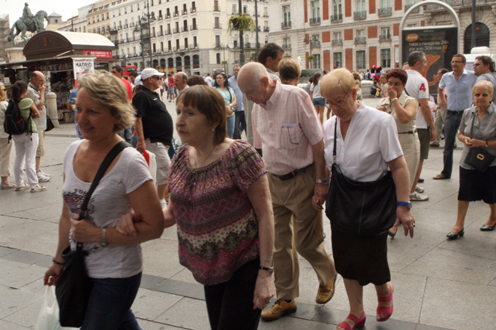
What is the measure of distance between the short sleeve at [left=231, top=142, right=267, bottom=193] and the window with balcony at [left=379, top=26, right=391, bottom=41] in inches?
2267

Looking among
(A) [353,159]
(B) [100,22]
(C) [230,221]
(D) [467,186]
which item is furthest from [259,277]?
(B) [100,22]

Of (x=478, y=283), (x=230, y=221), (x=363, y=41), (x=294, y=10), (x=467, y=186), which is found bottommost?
(x=478, y=283)

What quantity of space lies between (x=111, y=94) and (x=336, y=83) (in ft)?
4.64

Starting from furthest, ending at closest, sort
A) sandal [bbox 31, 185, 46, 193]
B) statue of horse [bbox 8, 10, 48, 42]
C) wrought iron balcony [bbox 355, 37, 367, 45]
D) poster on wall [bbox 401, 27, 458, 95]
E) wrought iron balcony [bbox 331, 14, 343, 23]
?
wrought iron balcony [bbox 331, 14, 343, 23] < wrought iron balcony [bbox 355, 37, 367, 45] < statue of horse [bbox 8, 10, 48, 42] < poster on wall [bbox 401, 27, 458, 95] < sandal [bbox 31, 185, 46, 193]

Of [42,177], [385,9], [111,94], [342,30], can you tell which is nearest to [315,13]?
[342,30]

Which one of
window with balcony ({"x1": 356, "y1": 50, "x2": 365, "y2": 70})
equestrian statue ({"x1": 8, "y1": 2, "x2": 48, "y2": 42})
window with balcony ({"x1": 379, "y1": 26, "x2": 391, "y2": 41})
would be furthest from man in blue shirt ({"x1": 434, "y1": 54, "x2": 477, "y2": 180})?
window with balcony ({"x1": 356, "y1": 50, "x2": 365, "y2": 70})

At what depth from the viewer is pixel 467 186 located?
5.13m

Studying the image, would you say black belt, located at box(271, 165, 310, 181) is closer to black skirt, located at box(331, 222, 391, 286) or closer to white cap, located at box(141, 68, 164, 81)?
black skirt, located at box(331, 222, 391, 286)

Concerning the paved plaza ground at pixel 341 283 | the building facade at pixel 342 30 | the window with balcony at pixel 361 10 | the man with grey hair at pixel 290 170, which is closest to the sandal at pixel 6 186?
the paved plaza ground at pixel 341 283

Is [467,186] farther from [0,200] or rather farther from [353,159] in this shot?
[0,200]

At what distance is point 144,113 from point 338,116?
3509 millimetres

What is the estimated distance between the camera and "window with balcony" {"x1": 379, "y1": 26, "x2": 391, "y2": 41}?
56006 mm

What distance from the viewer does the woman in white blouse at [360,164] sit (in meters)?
3.04

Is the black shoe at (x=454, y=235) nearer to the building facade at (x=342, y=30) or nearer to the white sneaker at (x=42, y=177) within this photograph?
the white sneaker at (x=42, y=177)
